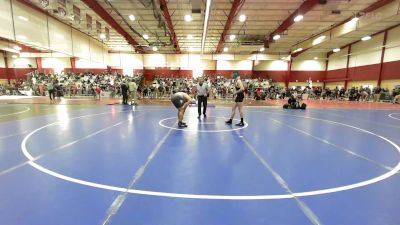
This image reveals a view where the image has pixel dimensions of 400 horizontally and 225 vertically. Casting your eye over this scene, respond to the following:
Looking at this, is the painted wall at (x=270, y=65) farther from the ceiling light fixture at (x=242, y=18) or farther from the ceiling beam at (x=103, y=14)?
the ceiling beam at (x=103, y=14)

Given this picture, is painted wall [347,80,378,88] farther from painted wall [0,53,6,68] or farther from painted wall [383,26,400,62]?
painted wall [0,53,6,68]

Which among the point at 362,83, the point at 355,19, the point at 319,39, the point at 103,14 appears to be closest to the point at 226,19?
the point at 103,14

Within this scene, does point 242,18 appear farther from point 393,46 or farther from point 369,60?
point 369,60

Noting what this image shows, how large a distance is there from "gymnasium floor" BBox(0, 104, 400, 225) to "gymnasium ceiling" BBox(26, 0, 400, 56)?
32.7ft

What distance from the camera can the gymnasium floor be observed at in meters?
2.56

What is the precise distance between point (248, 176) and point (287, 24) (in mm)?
18383

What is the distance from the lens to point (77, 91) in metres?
24.2

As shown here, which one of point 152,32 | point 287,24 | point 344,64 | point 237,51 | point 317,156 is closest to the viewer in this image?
point 317,156

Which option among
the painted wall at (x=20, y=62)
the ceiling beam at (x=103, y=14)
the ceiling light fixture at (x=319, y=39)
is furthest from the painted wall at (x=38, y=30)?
the ceiling light fixture at (x=319, y=39)

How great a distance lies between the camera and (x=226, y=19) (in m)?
19.7

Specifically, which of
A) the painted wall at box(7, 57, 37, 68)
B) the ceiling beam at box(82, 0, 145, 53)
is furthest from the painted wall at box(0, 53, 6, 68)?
the ceiling beam at box(82, 0, 145, 53)

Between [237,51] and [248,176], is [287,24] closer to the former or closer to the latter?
[237,51]

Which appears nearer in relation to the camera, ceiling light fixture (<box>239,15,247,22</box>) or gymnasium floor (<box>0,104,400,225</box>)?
gymnasium floor (<box>0,104,400,225</box>)

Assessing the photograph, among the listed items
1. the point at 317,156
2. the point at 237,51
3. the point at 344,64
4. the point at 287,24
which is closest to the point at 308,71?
the point at 344,64
